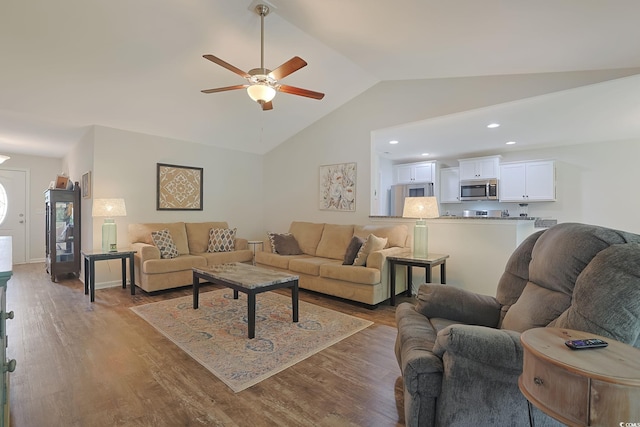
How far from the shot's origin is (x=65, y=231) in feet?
16.9

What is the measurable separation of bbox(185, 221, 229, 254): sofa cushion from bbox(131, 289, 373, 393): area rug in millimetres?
1237

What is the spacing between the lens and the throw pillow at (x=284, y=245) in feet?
15.8

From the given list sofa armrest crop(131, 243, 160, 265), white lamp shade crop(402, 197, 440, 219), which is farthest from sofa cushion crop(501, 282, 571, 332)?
sofa armrest crop(131, 243, 160, 265)

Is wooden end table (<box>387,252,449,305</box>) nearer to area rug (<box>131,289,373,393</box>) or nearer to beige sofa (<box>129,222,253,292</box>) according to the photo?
area rug (<box>131,289,373,393</box>)

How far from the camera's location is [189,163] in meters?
5.35

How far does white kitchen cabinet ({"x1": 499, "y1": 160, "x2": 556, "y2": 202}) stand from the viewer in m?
5.41

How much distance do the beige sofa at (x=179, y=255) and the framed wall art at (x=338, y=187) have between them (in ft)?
5.35

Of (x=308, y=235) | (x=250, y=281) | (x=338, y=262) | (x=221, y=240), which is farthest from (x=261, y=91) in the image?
(x=221, y=240)

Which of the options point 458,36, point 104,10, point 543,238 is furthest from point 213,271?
point 458,36

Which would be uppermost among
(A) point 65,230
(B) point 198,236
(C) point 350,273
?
(A) point 65,230

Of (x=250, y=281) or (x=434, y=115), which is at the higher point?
(x=434, y=115)

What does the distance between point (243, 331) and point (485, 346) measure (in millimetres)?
2266

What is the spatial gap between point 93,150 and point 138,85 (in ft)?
4.73

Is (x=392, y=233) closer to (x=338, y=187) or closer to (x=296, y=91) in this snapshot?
(x=338, y=187)
